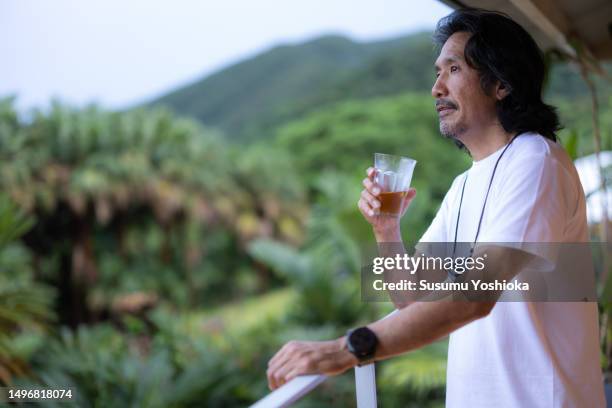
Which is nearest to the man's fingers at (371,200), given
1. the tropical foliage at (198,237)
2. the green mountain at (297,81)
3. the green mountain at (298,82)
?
the tropical foliage at (198,237)

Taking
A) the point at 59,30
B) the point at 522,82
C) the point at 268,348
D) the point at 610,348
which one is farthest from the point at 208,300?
the point at 59,30

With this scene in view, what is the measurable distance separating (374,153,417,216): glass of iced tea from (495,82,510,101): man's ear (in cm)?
23

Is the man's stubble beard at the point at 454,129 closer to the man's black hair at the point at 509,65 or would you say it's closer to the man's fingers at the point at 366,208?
the man's black hair at the point at 509,65

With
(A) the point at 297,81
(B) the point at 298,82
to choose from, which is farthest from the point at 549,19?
(A) the point at 297,81

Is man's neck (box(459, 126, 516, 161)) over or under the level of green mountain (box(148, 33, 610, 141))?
under

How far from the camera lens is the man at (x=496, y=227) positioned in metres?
0.93

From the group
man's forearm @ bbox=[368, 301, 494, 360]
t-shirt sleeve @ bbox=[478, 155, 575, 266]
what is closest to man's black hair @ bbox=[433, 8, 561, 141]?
t-shirt sleeve @ bbox=[478, 155, 575, 266]

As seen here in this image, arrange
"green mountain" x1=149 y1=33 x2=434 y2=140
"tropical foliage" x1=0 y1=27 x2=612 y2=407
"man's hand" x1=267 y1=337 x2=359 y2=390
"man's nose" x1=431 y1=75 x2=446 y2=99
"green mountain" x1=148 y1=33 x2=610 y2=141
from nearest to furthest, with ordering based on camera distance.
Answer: "man's hand" x1=267 y1=337 x2=359 y2=390, "man's nose" x1=431 y1=75 x2=446 y2=99, "tropical foliage" x1=0 y1=27 x2=612 y2=407, "green mountain" x1=148 y1=33 x2=610 y2=141, "green mountain" x1=149 y1=33 x2=434 y2=140

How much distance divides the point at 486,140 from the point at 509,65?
0.51 ft

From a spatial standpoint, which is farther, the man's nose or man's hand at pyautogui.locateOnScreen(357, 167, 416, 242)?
the man's nose

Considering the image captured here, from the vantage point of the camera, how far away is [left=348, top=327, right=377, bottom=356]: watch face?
3.01ft

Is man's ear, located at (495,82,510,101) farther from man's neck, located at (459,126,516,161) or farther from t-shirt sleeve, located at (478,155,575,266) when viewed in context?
Answer: t-shirt sleeve, located at (478,155,575,266)

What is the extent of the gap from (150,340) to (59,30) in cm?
3150

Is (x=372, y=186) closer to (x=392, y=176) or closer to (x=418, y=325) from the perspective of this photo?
(x=392, y=176)
